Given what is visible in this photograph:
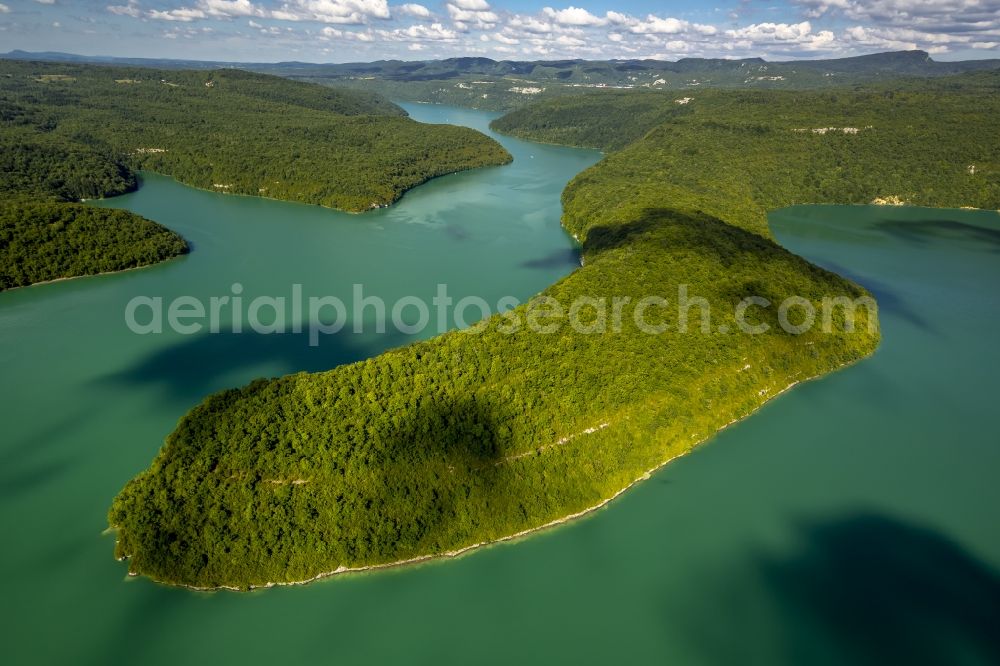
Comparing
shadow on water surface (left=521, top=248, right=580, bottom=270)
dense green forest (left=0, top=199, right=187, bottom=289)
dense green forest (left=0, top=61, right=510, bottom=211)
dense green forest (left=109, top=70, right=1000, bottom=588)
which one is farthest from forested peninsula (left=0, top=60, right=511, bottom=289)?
dense green forest (left=109, top=70, right=1000, bottom=588)

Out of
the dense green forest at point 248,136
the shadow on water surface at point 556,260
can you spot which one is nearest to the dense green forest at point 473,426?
the shadow on water surface at point 556,260

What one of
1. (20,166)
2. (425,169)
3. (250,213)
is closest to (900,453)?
(250,213)

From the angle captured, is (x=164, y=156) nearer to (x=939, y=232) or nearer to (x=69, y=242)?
(x=69, y=242)

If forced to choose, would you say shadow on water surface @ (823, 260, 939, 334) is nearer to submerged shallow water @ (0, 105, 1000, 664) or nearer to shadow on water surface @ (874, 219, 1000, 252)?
submerged shallow water @ (0, 105, 1000, 664)

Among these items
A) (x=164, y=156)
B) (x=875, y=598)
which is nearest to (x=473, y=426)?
(x=875, y=598)

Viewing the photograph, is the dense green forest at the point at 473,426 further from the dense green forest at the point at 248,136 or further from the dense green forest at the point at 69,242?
the dense green forest at the point at 248,136

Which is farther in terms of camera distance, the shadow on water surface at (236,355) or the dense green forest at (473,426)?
the shadow on water surface at (236,355)
